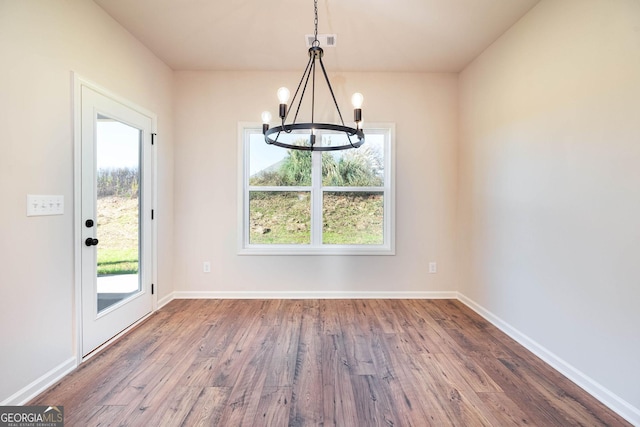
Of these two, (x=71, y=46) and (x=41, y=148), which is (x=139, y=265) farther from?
(x=71, y=46)

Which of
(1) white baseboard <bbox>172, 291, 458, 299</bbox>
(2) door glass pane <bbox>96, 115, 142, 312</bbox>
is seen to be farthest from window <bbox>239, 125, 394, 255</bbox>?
(2) door glass pane <bbox>96, 115, 142, 312</bbox>

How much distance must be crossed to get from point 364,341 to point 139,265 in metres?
2.35

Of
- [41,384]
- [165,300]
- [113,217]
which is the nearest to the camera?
[41,384]

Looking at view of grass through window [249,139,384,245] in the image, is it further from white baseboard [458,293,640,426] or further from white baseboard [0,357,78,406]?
→ white baseboard [0,357,78,406]

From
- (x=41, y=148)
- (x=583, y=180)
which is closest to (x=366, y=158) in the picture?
(x=583, y=180)

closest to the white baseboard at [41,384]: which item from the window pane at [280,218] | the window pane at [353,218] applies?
the window pane at [280,218]

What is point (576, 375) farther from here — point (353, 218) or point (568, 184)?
point (353, 218)

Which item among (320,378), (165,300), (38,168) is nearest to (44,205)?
(38,168)

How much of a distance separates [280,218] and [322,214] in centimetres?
54

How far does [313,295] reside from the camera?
354cm

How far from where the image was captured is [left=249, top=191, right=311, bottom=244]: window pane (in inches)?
142

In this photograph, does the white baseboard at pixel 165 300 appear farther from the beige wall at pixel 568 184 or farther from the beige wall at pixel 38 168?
the beige wall at pixel 568 184

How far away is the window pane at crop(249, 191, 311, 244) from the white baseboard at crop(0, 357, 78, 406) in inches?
77.9

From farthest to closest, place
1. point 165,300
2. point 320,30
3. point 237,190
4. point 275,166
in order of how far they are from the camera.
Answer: point 275,166 → point 237,190 → point 165,300 → point 320,30
